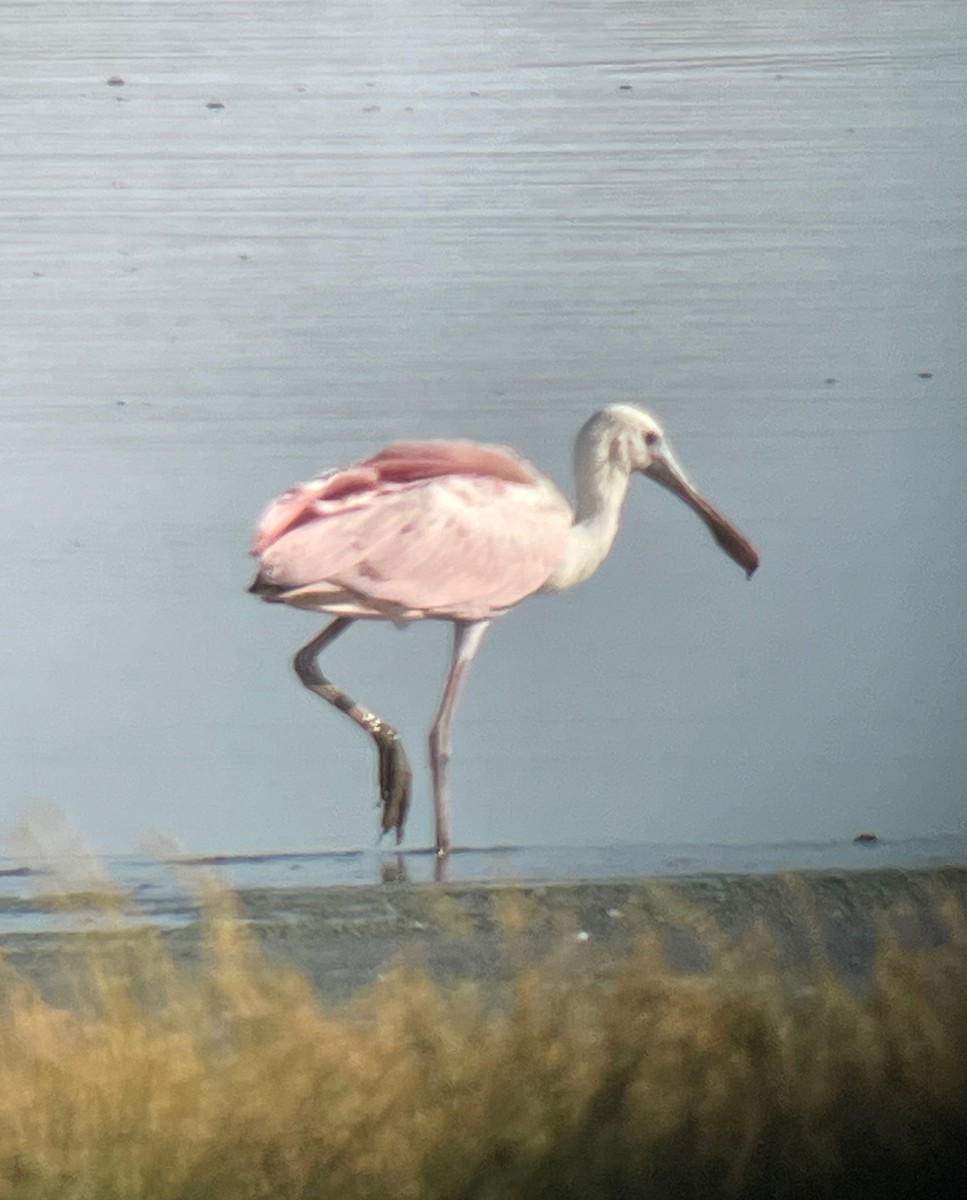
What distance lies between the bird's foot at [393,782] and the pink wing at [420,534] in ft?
0.54

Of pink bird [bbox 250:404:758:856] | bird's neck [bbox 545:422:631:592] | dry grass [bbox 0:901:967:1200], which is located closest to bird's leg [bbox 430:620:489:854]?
pink bird [bbox 250:404:758:856]

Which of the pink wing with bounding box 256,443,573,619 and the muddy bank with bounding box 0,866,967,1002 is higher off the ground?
the pink wing with bounding box 256,443,573,619

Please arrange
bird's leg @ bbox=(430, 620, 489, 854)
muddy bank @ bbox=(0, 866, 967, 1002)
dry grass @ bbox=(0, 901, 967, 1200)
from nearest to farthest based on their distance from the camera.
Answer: dry grass @ bbox=(0, 901, 967, 1200) → muddy bank @ bbox=(0, 866, 967, 1002) → bird's leg @ bbox=(430, 620, 489, 854)

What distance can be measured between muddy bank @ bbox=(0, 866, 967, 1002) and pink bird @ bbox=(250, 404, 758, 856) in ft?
0.37

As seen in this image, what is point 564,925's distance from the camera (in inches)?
76.7

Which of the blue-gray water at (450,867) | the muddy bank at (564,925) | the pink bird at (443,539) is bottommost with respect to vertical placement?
the muddy bank at (564,925)

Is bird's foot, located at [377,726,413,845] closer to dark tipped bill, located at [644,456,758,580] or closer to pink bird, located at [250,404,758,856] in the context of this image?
pink bird, located at [250,404,758,856]

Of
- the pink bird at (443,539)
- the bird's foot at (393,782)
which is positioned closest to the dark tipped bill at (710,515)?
the pink bird at (443,539)

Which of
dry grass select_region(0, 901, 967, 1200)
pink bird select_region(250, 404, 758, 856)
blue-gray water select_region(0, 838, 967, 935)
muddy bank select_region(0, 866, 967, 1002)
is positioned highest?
pink bird select_region(250, 404, 758, 856)

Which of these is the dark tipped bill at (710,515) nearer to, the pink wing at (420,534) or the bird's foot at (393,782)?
the pink wing at (420,534)

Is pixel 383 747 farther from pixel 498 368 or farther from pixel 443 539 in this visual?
pixel 498 368

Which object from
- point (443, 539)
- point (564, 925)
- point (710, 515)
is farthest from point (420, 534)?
point (564, 925)

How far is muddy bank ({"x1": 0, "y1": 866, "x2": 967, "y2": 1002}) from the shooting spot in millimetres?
1905

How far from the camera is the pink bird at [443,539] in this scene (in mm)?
2064
